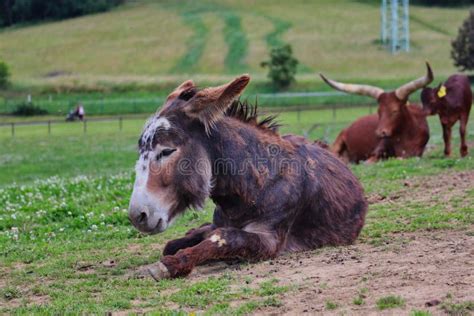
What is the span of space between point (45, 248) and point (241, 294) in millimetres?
4606

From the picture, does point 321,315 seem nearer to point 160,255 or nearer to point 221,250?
point 221,250

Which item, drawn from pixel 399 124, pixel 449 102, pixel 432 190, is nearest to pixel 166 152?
pixel 432 190

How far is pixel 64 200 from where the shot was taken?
15203mm

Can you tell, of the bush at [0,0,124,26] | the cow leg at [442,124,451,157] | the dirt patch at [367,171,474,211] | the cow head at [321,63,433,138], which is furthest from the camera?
the bush at [0,0,124,26]

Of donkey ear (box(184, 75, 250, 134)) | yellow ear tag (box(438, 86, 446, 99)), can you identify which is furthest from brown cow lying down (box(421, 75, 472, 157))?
donkey ear (box(184, 75, 250, 134))

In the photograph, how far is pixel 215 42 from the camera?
113m

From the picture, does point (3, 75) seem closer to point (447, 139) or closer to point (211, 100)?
point (447, 139)

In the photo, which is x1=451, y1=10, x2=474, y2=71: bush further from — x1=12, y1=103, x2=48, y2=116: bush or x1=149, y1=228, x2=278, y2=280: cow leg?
x1=149, y1=228, x2=278, y2=280: cow leg

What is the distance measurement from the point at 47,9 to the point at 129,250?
4765 inches

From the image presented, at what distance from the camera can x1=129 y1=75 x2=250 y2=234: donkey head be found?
8.09 m

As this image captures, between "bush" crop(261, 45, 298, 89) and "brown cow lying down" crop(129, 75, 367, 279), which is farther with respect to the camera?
"bush" crop(261, 45, 298, 89)

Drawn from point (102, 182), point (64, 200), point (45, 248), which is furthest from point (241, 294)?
point (102, 182)

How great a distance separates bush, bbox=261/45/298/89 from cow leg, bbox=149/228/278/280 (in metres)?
78.9

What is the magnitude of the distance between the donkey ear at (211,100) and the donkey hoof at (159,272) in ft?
5.38
